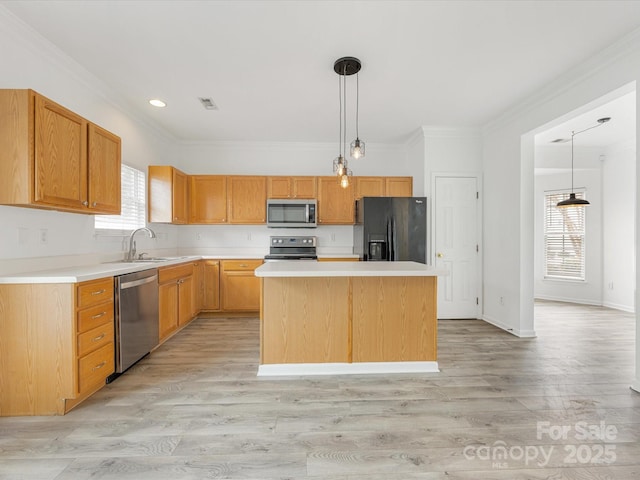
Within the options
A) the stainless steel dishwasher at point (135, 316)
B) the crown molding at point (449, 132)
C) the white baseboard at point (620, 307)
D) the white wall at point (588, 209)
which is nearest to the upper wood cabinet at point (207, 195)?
the stainless steel dishwasher at point (135, 316)

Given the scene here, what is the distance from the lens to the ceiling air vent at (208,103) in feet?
11.3

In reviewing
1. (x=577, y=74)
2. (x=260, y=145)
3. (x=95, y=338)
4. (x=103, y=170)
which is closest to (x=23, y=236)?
(x=103, y=170)

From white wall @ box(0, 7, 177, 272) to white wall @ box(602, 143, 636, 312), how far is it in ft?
24.6

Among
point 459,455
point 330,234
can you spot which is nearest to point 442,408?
point 459,455

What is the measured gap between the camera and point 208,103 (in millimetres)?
3539

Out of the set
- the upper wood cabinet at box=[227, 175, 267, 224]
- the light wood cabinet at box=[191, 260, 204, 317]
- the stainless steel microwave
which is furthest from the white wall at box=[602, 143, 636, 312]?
the light wood cabinet at box=[191, 260, 204, 317]

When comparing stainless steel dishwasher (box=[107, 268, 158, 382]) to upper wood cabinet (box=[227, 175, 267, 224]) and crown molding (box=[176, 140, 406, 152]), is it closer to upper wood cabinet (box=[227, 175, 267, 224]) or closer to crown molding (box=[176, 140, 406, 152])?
upper wood cabinet (box=[227, 175, 267, 224])

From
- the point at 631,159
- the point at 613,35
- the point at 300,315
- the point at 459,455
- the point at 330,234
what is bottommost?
the point at 459,455

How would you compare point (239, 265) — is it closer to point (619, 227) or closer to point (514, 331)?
point (514, 331)

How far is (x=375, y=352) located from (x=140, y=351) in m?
2.18

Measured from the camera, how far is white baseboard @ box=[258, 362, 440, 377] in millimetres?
2625

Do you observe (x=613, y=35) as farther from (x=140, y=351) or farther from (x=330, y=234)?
(x=140, y=351)

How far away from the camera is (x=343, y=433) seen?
1844 mm

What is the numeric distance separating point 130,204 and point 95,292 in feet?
6.32
